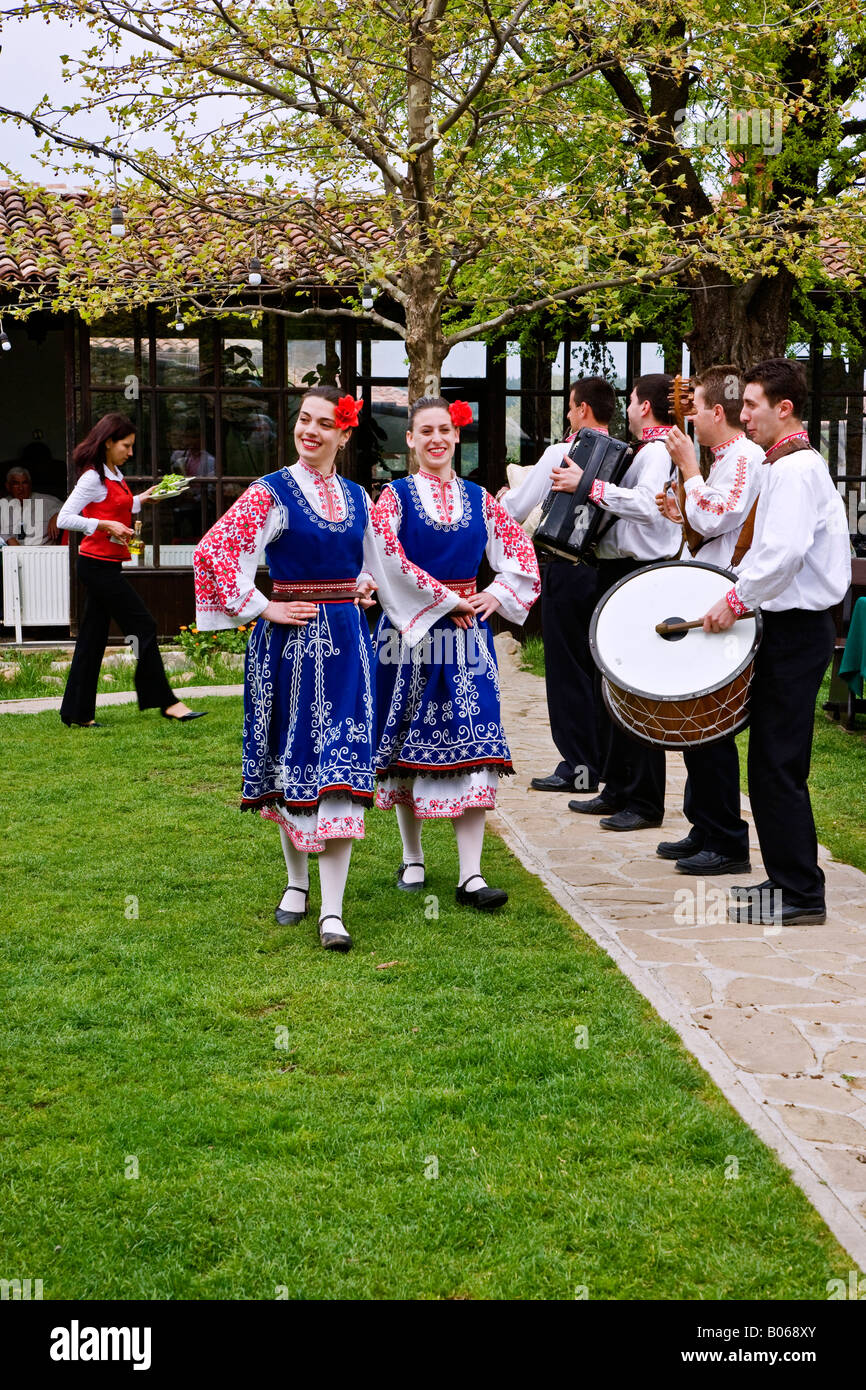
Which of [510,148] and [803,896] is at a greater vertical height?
[510,148]

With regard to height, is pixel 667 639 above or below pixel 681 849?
above

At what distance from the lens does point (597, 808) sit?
23.0 feet

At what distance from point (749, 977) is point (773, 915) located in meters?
0.66

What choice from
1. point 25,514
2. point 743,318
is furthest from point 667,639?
point 25,514

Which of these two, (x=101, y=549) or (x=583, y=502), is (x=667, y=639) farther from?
(x=101, y=549)

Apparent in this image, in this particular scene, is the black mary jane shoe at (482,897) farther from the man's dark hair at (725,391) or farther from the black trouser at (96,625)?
the black trouser at (96,625)

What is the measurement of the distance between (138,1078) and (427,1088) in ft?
2.66

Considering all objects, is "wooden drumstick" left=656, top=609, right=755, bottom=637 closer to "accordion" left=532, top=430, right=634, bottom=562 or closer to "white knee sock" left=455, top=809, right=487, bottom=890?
"white knee sock" left=455, top=809, right=487, bottom=890

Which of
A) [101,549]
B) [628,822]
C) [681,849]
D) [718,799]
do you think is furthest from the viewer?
[101,549]

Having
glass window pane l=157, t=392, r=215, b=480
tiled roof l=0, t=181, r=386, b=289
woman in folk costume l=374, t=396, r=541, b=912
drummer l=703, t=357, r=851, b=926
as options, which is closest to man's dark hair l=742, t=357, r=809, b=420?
drummer l=703, t=357, r=851, b=926

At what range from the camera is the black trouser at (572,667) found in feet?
23.8
